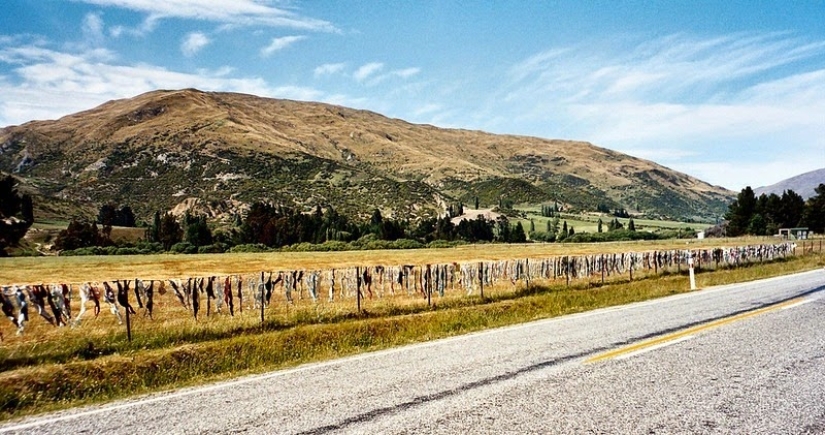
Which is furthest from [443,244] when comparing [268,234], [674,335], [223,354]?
[223,354]

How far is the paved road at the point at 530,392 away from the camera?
19.8 feet

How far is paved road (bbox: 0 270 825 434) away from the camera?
604 cm

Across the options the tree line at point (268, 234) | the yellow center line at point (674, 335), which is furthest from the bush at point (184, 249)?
the yellow center line at point (674, 335)

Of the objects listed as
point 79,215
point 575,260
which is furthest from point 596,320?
point 79,215

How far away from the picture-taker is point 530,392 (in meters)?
7.14

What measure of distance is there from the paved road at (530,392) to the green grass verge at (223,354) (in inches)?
51.9

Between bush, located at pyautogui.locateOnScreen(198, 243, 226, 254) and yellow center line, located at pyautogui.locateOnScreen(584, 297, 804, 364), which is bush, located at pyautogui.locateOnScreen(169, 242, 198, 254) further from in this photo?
yellow center line, located at pyautogui.locateOnScreen(584, 297, 804, 364)

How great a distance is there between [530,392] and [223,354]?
289 inches

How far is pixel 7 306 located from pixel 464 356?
12.4m

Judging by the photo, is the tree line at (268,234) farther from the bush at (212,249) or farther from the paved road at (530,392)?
the paved road at (530,392)

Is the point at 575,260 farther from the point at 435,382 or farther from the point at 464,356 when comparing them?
the point at 435,382

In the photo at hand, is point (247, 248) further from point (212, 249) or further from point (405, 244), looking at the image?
point (405, 244)

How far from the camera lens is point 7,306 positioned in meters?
13.6

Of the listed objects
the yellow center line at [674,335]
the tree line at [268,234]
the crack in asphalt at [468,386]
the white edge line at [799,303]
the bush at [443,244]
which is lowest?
the bush at [443,244]
